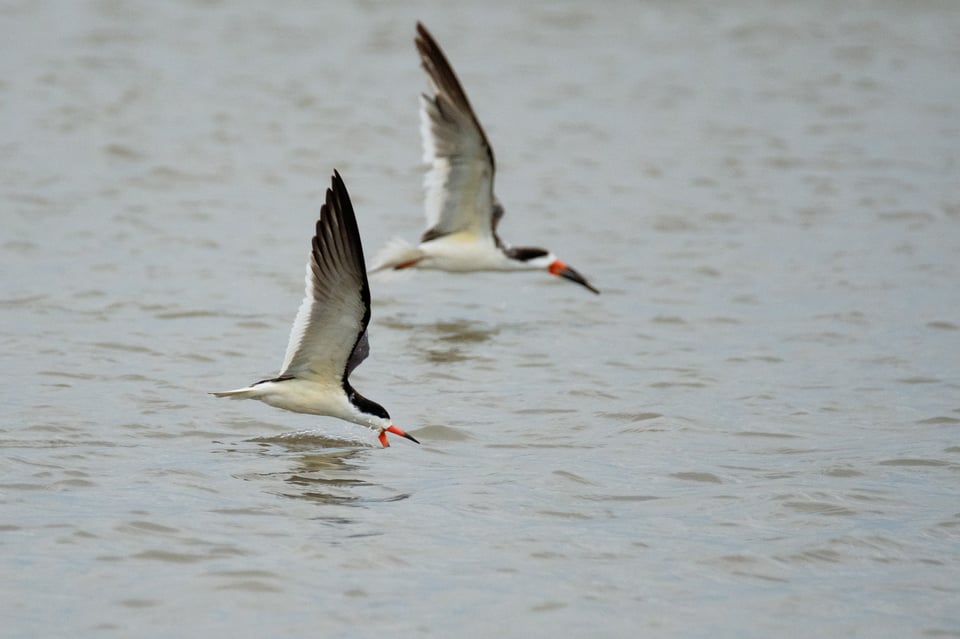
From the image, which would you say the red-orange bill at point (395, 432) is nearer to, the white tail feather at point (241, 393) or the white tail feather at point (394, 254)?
the white tail feather at point (241, 393)

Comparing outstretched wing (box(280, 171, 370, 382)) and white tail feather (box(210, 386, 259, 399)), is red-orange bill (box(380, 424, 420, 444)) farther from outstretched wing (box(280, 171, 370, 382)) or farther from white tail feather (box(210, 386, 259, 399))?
white tail feather (box(210, 386, 259, 399))

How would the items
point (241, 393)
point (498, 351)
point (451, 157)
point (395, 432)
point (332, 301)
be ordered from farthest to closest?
point (451, 157)
point (498, 351)
point (395, 432)
point (241, 393)
point (332, 301)

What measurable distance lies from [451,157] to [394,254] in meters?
0.86

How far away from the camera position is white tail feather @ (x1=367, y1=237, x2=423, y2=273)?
Answer: 1059cm

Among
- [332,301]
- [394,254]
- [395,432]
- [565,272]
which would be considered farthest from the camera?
[565,272]

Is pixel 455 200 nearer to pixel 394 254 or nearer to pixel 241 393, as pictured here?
pixel 394 254

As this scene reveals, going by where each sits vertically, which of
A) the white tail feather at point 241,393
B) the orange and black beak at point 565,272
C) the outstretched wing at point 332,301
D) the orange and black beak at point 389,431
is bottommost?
the orange and black beak at point 565,272

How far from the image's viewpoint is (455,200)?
1066 centimetres

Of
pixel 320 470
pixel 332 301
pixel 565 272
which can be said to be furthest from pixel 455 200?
pixel 320 470

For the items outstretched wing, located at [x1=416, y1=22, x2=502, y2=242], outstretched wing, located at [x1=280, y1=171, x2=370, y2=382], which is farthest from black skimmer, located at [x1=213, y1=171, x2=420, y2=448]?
outstretched wing, located at [x1=416, y1=22, x2=502, y2=242]

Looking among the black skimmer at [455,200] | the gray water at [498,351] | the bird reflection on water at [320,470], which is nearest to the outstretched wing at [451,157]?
the black skimmer at [455,200]

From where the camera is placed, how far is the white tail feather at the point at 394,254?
34.8ft

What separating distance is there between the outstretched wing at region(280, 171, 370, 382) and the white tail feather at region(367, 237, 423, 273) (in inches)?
139

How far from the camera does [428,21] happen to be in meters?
22.5
